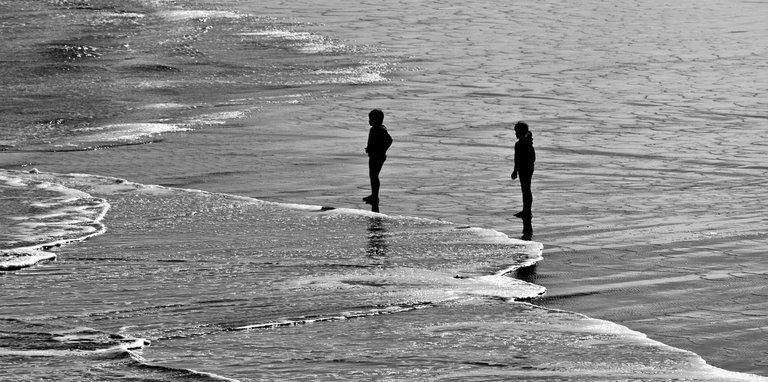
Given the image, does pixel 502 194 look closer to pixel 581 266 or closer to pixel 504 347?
pixel 581 266

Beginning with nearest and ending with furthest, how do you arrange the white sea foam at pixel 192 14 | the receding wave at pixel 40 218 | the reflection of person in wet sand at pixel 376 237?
the receding wave at pixel 40 218, the reflection of person in wet sand at pixel 376 237, the white sea foam at pixel 192 14

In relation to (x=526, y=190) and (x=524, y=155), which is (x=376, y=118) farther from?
(x=526, y=190)

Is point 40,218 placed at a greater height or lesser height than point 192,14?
lesser

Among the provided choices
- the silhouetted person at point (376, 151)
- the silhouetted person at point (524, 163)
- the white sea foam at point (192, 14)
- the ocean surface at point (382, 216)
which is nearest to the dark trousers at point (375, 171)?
the silhouetted person at point (376, 151)

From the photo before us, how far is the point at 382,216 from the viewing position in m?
12.3

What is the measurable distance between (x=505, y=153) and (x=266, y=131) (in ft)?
11.5

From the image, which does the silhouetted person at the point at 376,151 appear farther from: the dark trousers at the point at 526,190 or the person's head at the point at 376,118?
the dark trousers at the point at 526,190

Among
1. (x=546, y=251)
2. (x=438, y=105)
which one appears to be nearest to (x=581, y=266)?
(x=546, y=251)

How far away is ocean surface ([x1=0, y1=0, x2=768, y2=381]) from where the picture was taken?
802cm

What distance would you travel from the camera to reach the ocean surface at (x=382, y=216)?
8.02 m

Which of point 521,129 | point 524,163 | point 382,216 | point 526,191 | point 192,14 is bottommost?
point 382,216

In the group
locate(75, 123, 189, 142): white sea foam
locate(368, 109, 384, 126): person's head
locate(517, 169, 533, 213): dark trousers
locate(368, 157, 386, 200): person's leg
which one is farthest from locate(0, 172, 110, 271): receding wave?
locate(517, 169, 533, 213): dark trousers

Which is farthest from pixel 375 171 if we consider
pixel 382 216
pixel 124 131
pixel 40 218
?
pixel 124 131

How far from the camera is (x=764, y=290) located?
9.34 meters
